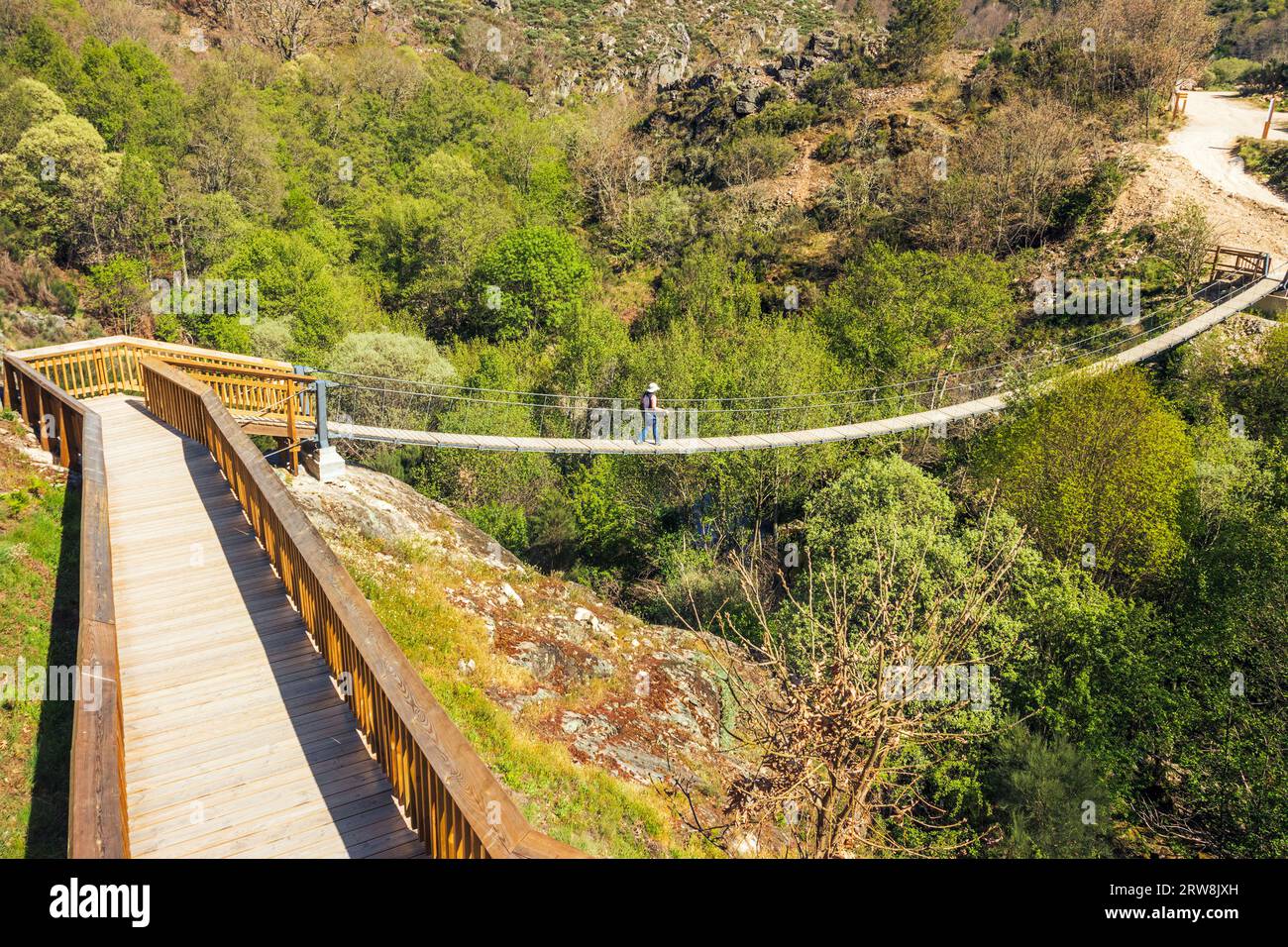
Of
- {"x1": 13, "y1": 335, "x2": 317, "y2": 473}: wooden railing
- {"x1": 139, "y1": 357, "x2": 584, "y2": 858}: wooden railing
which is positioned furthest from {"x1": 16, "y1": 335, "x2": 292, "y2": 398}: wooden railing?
{"x1": 139, "y1": 357, "x2": 584, "y2": 858}: wooden railing

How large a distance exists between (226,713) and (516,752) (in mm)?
2975

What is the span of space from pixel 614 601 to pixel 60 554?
15.1 m

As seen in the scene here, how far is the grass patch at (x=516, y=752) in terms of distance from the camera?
704 centimetres

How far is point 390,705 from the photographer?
4.07 m

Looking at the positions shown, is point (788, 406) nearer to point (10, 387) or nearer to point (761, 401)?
point (761, 401)

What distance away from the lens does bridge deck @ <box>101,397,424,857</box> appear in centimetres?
411

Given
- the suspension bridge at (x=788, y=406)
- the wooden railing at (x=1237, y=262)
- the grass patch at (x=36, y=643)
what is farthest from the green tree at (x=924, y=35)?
the grass patch at (x=36, y=643)

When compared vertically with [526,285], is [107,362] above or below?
below

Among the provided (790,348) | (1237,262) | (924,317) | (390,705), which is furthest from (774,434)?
(1237,262)

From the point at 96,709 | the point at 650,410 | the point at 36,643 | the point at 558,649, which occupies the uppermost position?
the point at 650,410

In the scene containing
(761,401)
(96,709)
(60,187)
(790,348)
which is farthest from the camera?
(60,187)

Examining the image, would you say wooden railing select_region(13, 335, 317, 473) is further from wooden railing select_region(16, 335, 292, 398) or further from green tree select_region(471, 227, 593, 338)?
green tree select_region(471, 227, 593, 338)

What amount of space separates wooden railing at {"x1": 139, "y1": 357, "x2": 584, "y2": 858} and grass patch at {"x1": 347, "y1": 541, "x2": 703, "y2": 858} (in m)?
1.77

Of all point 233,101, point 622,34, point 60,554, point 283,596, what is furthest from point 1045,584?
point 622,34
